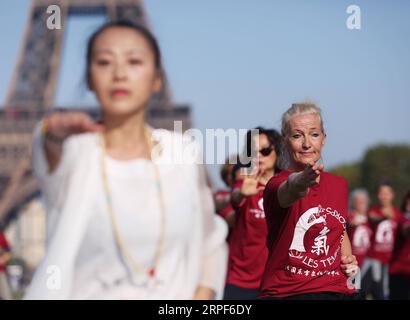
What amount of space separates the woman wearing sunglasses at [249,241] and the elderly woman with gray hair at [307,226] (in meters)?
1.02

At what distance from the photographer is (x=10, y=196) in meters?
27.6

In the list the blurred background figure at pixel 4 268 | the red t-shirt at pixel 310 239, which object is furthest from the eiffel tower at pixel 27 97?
the blurred background figure at pixel 4 268

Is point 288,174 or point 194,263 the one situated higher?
point 288,174

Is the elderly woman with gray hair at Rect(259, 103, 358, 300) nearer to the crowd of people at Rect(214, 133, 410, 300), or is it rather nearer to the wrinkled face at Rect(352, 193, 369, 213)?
the crowd of people at Rect(214, 133, 410, 300)

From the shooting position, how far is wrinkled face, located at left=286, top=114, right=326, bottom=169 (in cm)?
464

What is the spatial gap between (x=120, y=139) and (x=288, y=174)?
1.41 metres

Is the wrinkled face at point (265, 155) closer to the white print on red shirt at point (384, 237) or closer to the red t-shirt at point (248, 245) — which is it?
the red t-shirt at point (248, 245)

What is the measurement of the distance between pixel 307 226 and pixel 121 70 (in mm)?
1430

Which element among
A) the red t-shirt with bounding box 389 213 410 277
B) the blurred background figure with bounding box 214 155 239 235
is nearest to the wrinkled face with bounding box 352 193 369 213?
the red t-shirt with bounding box 389 213 410 277

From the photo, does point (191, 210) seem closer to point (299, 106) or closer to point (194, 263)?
point (194, 263)

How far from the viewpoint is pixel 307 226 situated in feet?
15.2

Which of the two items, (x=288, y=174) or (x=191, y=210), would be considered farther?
(x=288, y=174)
